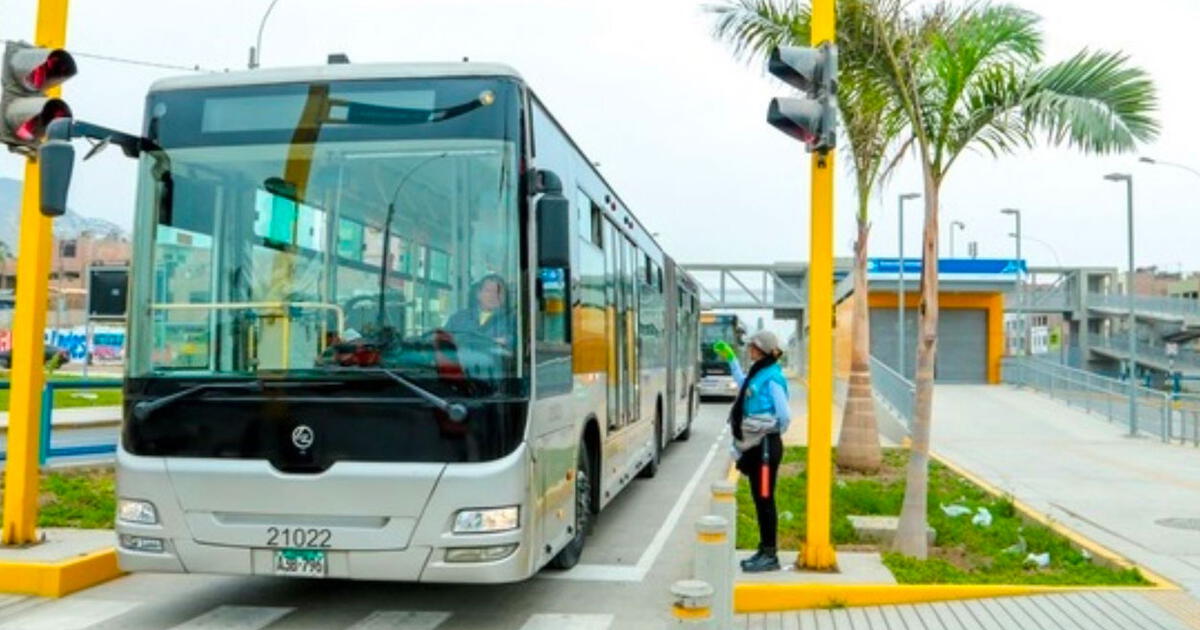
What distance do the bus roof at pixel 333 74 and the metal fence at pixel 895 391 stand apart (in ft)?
53.1

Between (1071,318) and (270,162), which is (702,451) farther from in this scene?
(1071,318)

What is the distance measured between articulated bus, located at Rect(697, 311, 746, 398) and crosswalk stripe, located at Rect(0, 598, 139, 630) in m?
28.5

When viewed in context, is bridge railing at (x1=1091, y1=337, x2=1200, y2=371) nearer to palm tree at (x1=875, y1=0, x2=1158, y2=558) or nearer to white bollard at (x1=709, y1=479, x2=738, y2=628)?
palm tree at (x1=875, y1=0, x2=1158, y2=558)

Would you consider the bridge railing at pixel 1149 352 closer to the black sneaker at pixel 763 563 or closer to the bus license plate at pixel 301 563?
the black sneaker at pixel 763 563

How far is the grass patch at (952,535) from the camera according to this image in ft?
25.6

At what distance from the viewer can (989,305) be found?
44.7 meters

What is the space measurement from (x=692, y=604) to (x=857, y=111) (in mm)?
9722

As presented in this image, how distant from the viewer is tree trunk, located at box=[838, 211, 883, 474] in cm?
1436

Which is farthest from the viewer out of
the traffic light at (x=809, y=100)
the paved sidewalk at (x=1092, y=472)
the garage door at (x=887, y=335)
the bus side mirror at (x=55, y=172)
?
the garage door at (x=887, y=335)

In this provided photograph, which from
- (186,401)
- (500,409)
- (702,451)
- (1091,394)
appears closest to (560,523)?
(500,409)

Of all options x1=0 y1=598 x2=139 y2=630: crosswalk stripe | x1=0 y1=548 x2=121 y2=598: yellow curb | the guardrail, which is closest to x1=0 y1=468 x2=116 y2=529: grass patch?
the guardrail

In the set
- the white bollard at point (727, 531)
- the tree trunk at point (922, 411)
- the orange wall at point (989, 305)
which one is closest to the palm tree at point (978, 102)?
the tree trunk at point (922, 411)

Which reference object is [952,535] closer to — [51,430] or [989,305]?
[51,430]

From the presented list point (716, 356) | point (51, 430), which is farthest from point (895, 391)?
point (51, 430)
